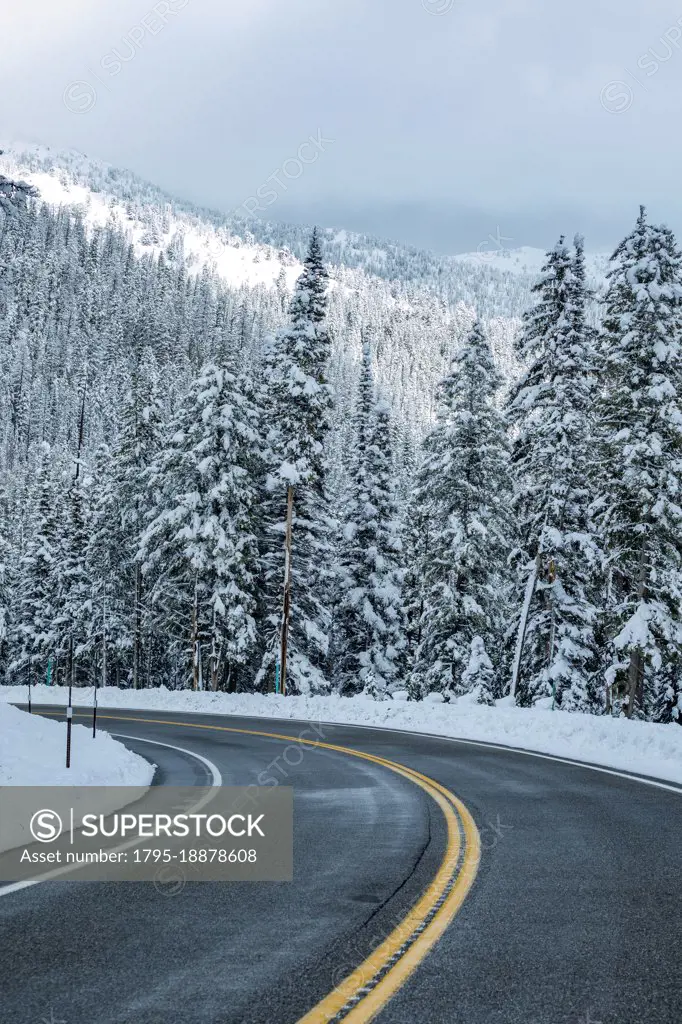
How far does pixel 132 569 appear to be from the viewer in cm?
4809

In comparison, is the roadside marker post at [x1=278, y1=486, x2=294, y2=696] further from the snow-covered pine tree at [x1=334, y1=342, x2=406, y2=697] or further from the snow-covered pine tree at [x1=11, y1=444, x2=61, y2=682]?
the snow-covered pine tree at [x1=11, y1=444, x2=61, y2=682]

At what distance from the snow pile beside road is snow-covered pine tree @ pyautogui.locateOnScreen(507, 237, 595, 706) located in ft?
55.1

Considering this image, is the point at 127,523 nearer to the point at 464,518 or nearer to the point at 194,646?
the point at 194,646

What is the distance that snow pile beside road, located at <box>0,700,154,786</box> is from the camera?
1116 centimetres

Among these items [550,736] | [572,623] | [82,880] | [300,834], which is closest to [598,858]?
[300,834]

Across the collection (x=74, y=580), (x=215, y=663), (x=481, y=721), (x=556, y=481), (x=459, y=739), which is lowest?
(x=459, y=739)

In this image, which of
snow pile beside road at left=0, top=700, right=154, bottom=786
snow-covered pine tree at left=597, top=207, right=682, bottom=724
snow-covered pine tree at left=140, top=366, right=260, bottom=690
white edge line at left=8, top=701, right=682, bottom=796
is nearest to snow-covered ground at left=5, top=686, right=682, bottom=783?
white edge line at left=8, top=701, right=682, bottom=796

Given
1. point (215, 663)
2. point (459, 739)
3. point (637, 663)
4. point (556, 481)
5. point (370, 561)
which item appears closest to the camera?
point (459, 739)

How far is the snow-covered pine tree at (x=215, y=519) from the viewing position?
35.6 metres

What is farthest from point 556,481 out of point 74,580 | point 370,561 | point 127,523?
point 74,580

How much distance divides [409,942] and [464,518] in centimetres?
2822

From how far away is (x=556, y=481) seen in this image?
28.9m

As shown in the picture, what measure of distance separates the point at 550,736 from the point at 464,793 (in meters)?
8.18

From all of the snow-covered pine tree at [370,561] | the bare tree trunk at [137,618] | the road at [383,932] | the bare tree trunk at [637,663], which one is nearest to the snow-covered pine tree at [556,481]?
the bare tree trunk at [637,663]
